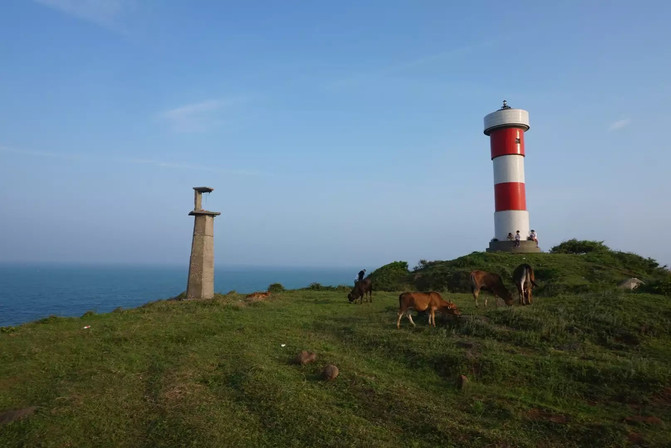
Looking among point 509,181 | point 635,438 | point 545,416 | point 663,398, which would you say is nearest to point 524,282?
point 663,398

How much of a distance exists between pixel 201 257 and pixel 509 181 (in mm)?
22273

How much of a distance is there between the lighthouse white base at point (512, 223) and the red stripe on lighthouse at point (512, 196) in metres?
0.36

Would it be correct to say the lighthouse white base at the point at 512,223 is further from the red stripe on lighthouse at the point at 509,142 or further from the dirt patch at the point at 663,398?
the dirt patch at the point at 663,398

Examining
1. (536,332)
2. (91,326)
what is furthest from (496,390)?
(91,326)

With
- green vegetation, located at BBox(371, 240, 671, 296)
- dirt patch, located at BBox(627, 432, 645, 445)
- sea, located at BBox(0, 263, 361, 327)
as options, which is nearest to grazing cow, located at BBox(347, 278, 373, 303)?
green vegetation, located at BBox(371, 240, 671, 296)

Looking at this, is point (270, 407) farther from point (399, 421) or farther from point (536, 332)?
point (536, 332)

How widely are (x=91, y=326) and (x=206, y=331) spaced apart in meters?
3.59

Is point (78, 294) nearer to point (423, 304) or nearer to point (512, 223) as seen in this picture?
point (512, 223)

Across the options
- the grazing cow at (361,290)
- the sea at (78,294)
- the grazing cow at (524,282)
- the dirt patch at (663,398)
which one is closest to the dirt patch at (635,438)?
the dirt patch at (663,398)

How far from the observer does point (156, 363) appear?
892 cm

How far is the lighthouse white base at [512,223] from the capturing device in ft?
99.5

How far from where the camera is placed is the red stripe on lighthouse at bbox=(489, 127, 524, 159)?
30641 mm

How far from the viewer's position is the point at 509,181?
30.4 m

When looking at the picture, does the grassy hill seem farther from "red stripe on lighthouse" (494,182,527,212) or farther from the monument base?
"red stripe on lighthouse" (494,182,527,212)
